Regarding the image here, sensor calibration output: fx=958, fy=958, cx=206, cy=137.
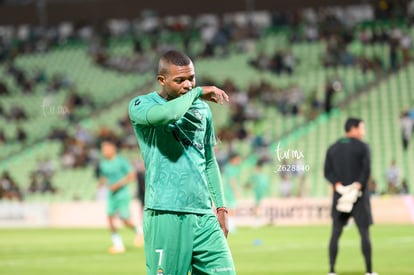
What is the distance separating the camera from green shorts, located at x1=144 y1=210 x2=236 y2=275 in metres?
6.72

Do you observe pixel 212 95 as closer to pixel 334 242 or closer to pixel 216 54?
pixel 334 242

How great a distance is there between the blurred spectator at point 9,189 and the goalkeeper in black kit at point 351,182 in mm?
24454

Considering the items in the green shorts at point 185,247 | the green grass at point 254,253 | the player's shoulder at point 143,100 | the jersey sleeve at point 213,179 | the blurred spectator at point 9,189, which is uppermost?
the player's shoulder at point 143,100

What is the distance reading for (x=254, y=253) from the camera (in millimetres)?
19469

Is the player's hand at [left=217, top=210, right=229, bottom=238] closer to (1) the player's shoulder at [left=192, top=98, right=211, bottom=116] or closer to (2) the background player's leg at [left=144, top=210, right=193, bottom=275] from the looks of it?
(2) the background player's leg at [left=144, top=210, right=193, bottom=275]

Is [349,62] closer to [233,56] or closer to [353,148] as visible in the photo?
[233,56]

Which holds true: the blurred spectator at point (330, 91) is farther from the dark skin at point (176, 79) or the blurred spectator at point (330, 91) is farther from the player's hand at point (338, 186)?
the dark skin at point (176, 79)

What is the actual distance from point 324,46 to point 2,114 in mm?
14897

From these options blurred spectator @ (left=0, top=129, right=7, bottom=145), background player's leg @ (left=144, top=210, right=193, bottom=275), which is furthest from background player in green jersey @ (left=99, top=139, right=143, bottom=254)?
blurred spectator @ (left=0, top=129, right=7, bottom=145)

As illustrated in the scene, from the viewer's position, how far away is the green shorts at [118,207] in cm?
2088

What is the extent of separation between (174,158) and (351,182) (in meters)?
7.40

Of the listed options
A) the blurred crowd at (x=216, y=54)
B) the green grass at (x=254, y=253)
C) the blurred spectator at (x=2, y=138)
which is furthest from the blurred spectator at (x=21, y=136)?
the green grass at (x=254, y=253)

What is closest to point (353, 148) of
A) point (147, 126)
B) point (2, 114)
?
point (147, 126)

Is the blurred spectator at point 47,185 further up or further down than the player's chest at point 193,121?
further down
